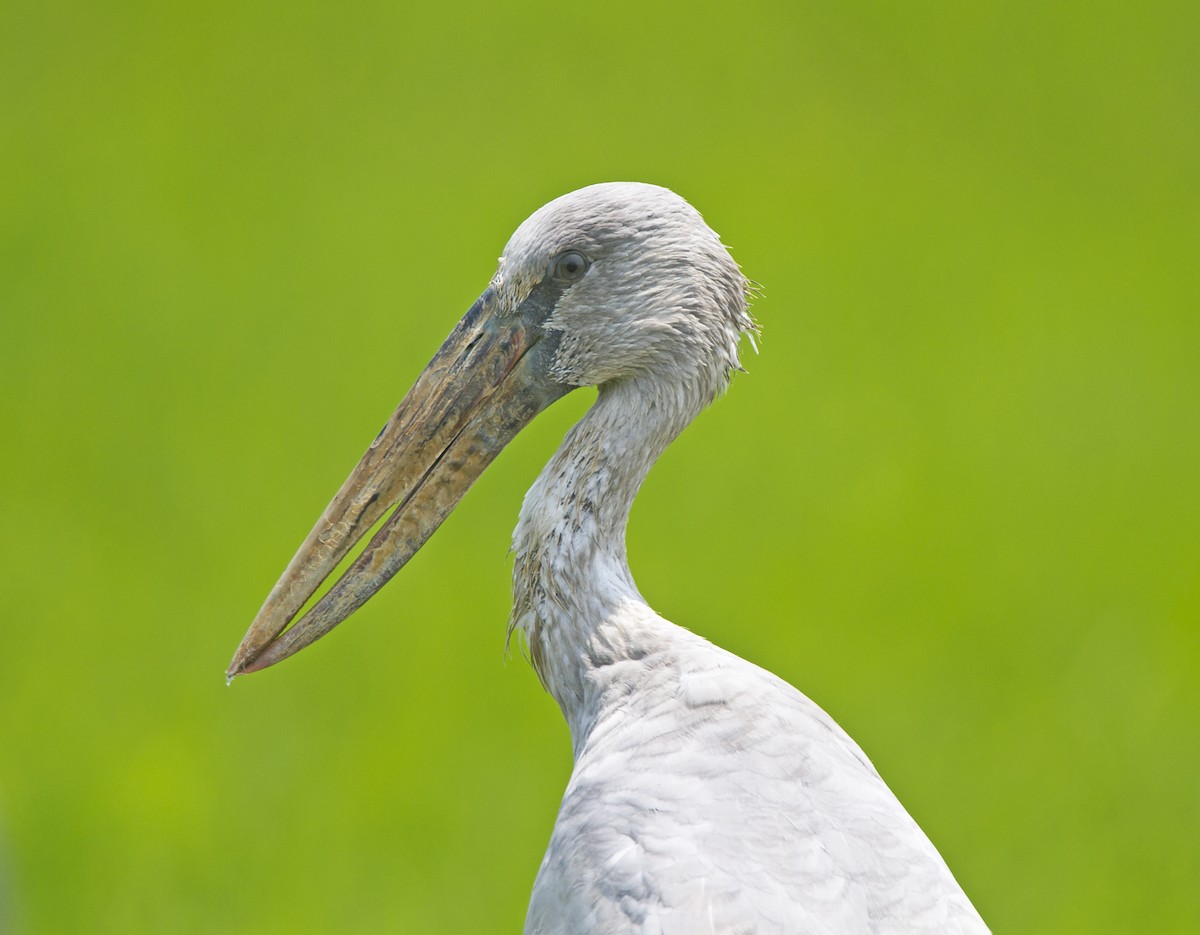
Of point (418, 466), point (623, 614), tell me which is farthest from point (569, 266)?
point (623, 614)

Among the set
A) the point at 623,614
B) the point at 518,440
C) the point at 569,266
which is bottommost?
the point at 623,614

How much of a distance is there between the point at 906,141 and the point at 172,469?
7.82 m

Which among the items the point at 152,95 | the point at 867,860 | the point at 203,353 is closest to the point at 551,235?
the point at 867,860

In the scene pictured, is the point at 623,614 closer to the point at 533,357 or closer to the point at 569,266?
the point at 533,357

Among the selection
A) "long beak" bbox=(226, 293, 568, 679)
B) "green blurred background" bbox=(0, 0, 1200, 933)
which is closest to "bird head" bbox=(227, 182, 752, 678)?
"long beak" bbox=(226, 293, 568, 679)

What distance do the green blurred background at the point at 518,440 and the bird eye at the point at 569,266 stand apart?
4.66m

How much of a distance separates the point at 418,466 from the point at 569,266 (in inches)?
23.0

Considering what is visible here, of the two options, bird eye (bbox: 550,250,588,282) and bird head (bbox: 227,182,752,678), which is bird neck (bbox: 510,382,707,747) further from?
bird eye (bbox: 550,250,588,282)

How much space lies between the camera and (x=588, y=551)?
3.68 metres

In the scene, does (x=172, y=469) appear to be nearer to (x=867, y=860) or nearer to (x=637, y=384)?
(x=637, y=384)

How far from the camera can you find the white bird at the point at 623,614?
3.12m

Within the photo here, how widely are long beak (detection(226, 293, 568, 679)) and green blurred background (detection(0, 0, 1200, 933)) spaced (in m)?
4.07

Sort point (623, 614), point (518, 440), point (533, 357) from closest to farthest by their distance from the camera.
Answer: point (623, 614)
point (533, 357)
point (518, 440)

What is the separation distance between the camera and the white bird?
3.12m
